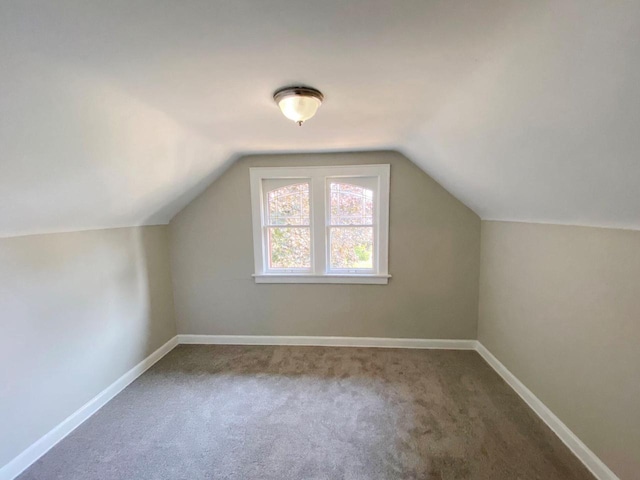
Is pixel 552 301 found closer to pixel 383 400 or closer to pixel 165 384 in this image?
pixel 383 400

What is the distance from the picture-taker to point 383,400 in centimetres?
246

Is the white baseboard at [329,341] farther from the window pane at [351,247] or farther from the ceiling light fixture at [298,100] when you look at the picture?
the ceiling light fixture at [298,100]

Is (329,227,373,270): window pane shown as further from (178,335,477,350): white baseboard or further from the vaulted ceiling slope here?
the vaulted ceiling slope

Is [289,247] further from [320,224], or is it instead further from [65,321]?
[65,321]

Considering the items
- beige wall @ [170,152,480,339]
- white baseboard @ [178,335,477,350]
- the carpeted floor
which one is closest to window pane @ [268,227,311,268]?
beige wall @ [170,152,480,339]

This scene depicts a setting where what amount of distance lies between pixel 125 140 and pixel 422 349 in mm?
3261

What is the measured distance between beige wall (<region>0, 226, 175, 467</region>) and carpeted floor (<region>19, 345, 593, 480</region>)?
0.27 m

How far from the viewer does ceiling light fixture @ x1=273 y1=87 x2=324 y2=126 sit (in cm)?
163

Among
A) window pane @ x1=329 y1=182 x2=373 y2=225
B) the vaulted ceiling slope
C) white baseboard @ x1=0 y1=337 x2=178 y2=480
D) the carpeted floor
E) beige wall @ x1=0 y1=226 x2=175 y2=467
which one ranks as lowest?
the carpeted floor

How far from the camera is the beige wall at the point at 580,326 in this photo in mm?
1560

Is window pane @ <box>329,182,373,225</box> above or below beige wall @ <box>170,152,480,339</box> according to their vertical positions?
above

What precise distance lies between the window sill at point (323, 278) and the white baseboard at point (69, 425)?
1.39 metres

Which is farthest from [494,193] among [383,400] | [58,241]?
[58,241]

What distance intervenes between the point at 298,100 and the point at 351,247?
201 cm
